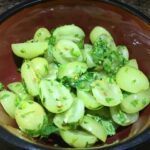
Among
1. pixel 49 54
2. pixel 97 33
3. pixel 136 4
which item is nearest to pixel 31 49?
pixel 49 54

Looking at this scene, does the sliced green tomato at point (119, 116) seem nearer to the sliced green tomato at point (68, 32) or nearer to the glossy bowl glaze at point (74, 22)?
the glossy bowl glaze at point (74, 22)

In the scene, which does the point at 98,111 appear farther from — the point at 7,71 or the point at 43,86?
the point at 7,71

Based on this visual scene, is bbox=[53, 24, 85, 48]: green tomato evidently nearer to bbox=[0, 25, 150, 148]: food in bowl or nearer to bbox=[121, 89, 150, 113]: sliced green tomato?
bbox=[0, 25, 150, 148]: food in bowl

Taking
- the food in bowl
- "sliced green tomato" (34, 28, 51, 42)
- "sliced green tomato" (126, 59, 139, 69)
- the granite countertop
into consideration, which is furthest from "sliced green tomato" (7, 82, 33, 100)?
the granite countertop

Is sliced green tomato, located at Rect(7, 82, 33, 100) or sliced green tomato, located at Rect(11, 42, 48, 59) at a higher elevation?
sliced green tomato, located at Rect(11, 42, 48, 59)

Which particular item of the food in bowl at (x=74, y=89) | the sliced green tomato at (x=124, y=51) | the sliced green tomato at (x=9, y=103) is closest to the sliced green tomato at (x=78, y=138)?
the food in bowl at (x=74, y=89)

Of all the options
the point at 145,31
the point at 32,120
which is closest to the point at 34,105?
the point at 32,120

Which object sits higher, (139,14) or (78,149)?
(139,14)
